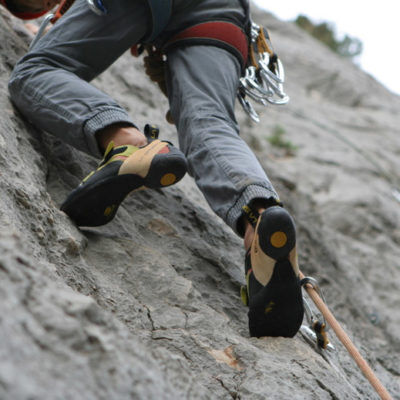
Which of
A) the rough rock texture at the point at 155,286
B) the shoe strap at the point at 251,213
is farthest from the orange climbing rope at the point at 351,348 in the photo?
the shoe strap at the point at 251,213

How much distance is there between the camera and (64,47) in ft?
5.24

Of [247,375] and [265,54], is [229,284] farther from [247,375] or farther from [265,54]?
[265,54]

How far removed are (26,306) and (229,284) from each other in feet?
3.77

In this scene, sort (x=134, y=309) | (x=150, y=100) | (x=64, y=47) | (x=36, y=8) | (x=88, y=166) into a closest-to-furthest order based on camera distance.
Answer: (x=134, y=309) < (x=64, y=47) < (x=88, y=166) < (x=36, y=8) < (x=150, y=100)

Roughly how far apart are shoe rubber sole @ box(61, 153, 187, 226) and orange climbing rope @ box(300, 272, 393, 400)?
1.69 ft

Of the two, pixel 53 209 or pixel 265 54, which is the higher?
pixel 265 54

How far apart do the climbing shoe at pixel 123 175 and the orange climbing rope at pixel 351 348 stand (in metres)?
0.52

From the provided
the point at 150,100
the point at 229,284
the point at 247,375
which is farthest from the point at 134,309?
the point at 150,100

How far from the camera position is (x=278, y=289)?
4.18 ft

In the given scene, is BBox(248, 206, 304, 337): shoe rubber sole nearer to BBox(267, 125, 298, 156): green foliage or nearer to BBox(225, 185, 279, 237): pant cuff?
BBox(225, 185, 279, 237): pant cuff

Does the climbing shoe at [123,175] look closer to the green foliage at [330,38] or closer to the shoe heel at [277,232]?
the shoe heel at [277,232]

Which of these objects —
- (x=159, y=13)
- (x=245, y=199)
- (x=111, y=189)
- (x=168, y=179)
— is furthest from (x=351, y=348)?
(x=159, y=13)

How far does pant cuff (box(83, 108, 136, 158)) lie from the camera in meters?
1.43

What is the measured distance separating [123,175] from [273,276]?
48 centimetres
